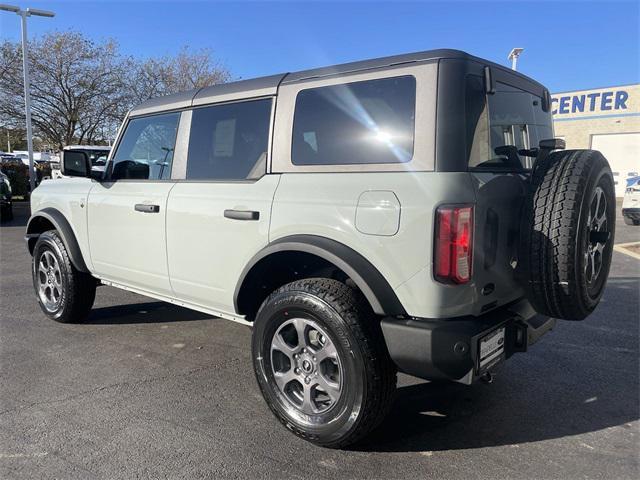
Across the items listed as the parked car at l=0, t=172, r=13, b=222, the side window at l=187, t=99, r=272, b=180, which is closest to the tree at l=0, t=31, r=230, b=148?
the parked car at l=0, t=172, r=13, b=222

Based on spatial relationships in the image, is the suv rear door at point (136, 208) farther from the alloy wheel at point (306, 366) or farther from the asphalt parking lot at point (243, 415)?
the alloy wheel at point (306, 366)

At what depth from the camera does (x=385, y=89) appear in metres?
2.65

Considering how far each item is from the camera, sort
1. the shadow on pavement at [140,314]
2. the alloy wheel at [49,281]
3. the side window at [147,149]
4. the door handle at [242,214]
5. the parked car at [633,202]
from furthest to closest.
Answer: the parked car at [633,202]
the shadow on pavement at [140,314]
the alloy wheel at [49,281]
the side window at [147,149]
the door handle at [242,214]

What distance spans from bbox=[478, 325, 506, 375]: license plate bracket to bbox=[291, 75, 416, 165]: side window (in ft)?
3.23

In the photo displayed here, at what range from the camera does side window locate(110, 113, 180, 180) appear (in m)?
3.83

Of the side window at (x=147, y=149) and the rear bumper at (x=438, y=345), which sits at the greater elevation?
the side window at (x=147, y=149)

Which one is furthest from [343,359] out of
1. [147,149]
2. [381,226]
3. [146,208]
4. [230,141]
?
[147,149]

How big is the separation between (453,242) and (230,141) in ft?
5.94

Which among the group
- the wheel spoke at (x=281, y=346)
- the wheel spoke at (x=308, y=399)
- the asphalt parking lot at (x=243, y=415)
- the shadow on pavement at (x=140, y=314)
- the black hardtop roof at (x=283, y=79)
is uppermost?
the black hardtop roof at (x=283, y=79)

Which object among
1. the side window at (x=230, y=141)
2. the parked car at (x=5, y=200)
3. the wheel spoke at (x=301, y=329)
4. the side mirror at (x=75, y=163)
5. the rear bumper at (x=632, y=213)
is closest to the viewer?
the wheel spoke at (x=301, y=329)

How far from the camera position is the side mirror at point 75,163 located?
416 cm

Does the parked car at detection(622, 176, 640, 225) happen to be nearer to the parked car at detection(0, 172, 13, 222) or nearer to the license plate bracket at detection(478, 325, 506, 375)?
the license plate bracket at detection(478, 325, 506, 375)

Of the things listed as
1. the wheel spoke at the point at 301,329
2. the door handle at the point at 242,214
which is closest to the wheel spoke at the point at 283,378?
the wheel spoke at the point at 301,329

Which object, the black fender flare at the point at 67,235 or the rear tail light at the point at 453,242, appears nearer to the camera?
the rear tail light at the point at 453,242
